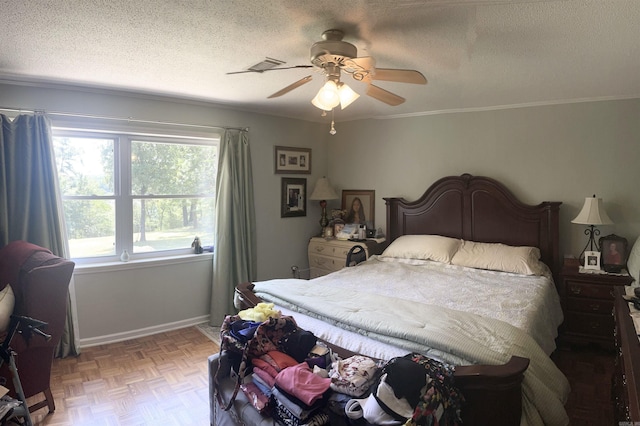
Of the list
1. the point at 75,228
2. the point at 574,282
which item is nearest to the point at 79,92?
the point at 75,228

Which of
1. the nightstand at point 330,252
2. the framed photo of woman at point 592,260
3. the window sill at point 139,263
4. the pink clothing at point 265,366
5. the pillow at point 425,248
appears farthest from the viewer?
the nightstand at point 330,252

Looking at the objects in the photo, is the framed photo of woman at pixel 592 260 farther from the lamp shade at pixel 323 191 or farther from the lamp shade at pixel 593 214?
the lamp shade at pixel 323 191

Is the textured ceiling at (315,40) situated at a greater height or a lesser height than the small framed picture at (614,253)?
greater

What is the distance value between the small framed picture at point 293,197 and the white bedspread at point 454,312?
1.48 metres

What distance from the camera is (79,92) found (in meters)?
3.30

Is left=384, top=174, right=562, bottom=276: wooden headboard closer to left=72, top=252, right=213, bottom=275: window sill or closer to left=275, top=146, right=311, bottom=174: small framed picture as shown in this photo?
left=275, top=146, right=311, bottom=174: small framed picture

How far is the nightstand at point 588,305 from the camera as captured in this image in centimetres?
320

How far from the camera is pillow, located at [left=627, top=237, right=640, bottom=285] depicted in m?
3.01

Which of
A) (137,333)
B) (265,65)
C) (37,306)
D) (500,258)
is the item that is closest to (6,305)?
(37,306)

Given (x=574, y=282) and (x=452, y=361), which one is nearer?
A: (x=452, y=361)

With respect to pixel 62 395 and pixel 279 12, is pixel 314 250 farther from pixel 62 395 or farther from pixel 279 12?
pixel 279 12

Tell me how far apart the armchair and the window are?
0.99 m

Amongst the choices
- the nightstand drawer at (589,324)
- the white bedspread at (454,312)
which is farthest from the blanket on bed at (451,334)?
the nightstand drawer at (589,324)

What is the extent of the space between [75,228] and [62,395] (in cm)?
144
